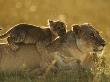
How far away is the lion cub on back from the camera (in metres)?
9.71

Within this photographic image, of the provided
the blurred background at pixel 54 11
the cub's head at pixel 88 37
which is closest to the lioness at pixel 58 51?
the cub's head at pixel 88 37

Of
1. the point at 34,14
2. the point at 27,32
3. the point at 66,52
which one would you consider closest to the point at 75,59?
the point at 66,52

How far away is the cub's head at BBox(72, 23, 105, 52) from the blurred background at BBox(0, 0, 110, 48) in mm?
7554

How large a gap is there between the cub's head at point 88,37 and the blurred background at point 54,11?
24.8ft

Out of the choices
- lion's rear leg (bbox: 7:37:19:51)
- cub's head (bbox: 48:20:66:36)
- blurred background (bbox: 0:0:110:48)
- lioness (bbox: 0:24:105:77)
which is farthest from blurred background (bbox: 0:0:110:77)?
cub's head (bbox: 48:20:66:36)

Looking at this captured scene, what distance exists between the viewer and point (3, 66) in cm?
1009

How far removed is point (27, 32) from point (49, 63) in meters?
0.57

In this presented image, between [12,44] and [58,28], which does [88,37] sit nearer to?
[58,28]

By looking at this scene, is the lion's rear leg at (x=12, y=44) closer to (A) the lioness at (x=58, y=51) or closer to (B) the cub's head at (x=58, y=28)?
(A) the lioness at (x=58, y=51)

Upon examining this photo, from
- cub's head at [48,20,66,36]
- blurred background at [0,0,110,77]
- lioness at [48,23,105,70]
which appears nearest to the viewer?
cub's head at [48,20,66,36]

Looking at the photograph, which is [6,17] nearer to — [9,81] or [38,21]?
[38,21]

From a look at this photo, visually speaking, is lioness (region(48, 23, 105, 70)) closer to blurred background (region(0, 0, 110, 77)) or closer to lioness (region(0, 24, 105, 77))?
lioness (region(0, 24, 105, 77))

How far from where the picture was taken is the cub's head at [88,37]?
977 centimetres

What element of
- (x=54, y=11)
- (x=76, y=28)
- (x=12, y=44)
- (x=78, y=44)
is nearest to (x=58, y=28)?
(x=76, y=28)
